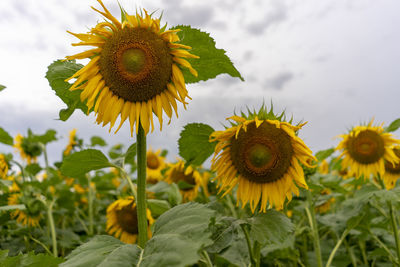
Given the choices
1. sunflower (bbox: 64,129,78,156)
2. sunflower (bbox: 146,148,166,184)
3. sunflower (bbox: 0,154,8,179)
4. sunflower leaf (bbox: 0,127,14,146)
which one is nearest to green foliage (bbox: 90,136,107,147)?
sunflower (bbox: 64,129,78,156)

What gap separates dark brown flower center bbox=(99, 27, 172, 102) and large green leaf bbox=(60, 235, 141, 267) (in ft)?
1.89

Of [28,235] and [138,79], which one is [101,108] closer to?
[138,79]

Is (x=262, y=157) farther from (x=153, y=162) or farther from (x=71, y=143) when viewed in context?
(x=71, y=143)

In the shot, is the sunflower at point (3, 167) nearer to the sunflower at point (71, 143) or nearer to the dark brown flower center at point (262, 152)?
the dark brown flower center at point (262, 152)

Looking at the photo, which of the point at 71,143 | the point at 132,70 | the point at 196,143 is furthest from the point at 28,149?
the point at 132,70

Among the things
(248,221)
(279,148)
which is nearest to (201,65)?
(279,148)

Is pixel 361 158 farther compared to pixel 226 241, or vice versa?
pixel 361 158

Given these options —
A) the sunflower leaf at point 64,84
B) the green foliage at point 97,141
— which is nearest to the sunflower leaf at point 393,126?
the sunflower leaf at point 64,84

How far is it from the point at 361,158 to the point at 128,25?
2.61 meters

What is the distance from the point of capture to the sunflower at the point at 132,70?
4.41 feet

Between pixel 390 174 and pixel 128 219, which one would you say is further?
pixel 390 174

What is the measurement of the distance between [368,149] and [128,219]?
221 cm

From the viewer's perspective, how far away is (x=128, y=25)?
1.35 metres

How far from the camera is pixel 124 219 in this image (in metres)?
2.68
